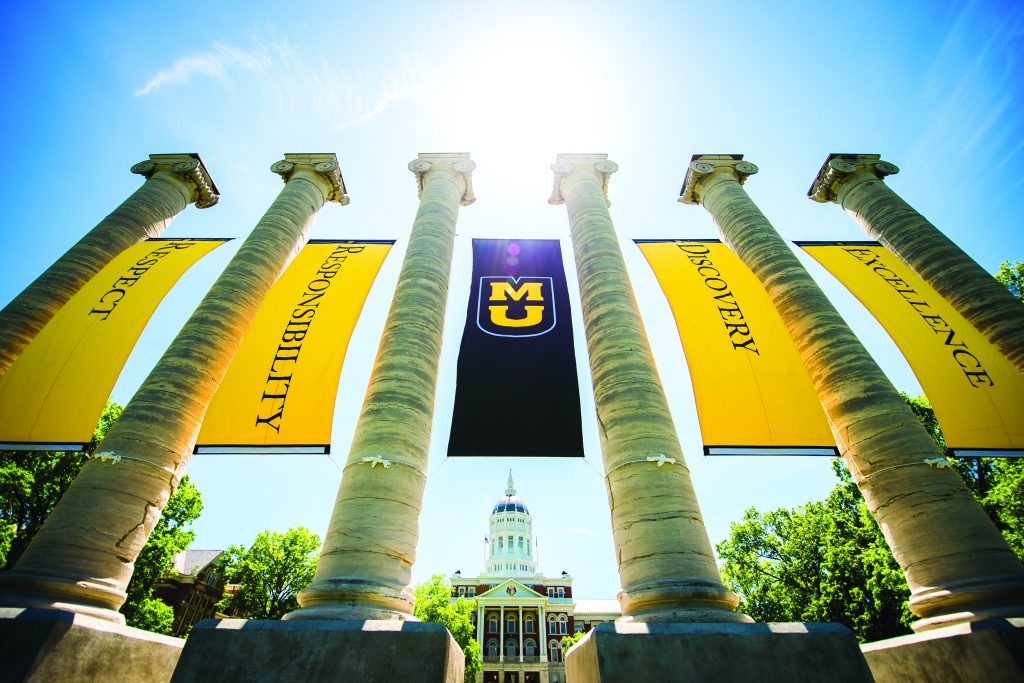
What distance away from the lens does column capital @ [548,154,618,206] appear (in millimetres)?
16844

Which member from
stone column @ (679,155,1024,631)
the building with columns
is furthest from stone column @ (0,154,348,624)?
the building with columns

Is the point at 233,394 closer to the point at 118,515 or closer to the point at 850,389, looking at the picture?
the point at 118,515

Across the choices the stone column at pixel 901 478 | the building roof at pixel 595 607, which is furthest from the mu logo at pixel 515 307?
the building roof at pixel 595 607

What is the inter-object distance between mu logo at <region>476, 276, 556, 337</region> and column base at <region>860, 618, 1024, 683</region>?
7472mm

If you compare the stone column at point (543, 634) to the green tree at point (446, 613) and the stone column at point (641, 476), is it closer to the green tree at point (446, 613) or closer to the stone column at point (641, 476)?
the green tree at point (446, 613)

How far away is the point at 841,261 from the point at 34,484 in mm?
31116

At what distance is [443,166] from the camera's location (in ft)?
55.7

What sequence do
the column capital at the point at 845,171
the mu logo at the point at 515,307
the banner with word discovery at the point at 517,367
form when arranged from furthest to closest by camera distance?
1. the column capital at the point at 845,171
2. the mu logo at the point at 515,307
3. the banner with word discovery at the point at 517,367

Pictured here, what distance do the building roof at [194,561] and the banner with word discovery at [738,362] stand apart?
5662 centimetres

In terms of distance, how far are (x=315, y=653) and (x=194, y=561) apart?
204ft

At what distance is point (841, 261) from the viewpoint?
1324 cm

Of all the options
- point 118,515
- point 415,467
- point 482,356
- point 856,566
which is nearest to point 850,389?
point 482,356

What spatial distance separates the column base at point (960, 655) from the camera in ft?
17.8

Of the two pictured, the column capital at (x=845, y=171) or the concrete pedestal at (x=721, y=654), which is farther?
the column capital at (x=845, y=171)
